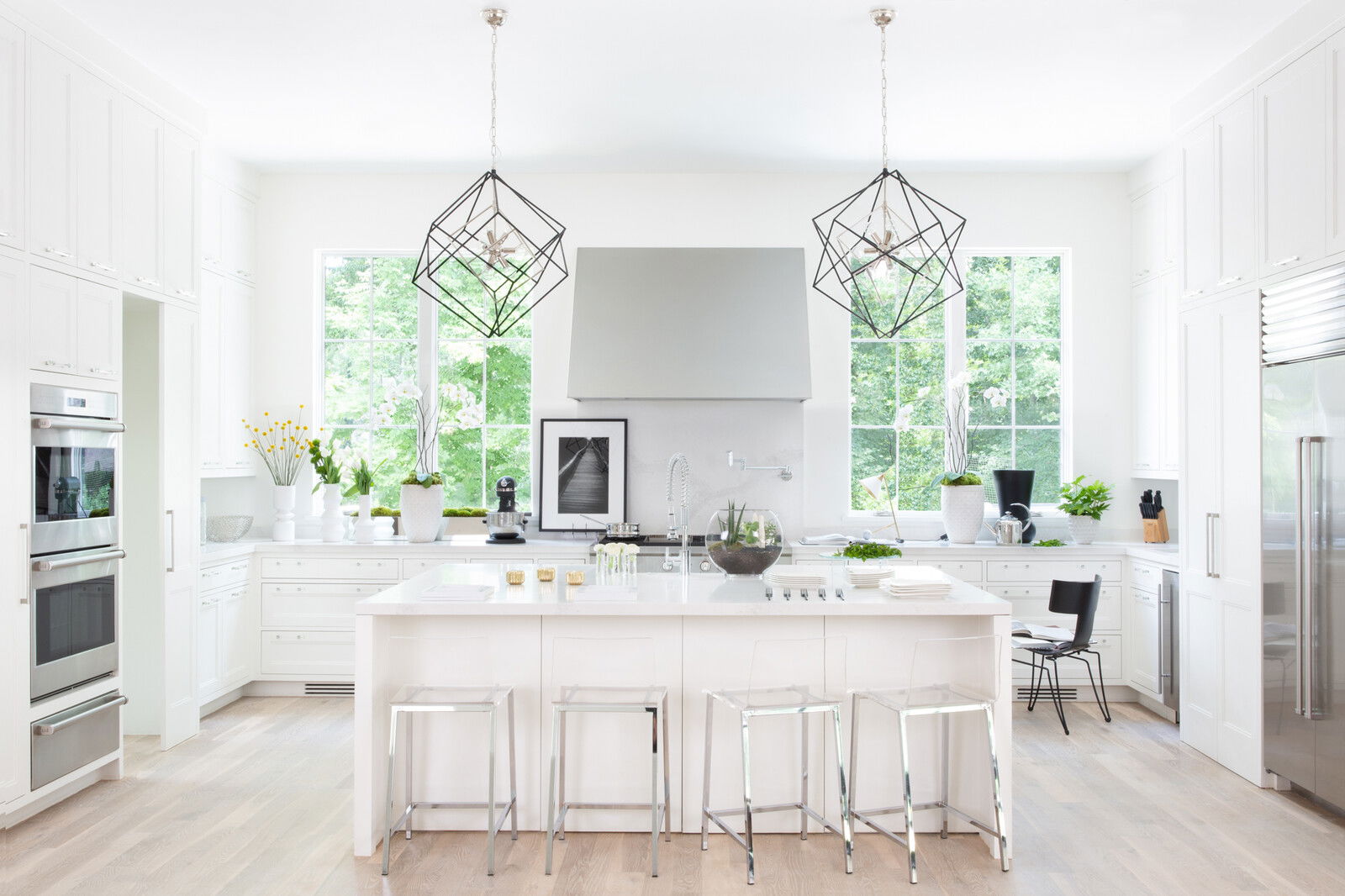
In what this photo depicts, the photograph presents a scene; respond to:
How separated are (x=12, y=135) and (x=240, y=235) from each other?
2.28 meters

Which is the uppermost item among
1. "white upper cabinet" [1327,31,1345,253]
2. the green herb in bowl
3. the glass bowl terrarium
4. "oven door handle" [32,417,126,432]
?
"white upper cabinet" [1327,31,1345,253]

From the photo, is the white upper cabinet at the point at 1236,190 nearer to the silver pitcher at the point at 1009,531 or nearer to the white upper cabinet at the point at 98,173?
the silver pitcher at the point at 1009,531

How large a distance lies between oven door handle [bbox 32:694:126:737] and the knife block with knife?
17.3ft

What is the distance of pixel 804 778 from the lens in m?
3.30

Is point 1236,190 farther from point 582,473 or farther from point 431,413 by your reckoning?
point 431,413

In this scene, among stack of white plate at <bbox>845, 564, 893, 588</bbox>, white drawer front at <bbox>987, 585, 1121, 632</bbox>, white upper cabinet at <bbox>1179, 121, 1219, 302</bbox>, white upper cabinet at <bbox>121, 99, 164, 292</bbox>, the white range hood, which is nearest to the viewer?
stack of white plate at <bbox>845, 564, 893, 588</bbox>

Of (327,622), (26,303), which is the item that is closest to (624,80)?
(26,303)

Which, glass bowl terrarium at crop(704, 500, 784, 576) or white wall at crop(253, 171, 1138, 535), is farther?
white wall at crop(253, 171, 1138, 535)

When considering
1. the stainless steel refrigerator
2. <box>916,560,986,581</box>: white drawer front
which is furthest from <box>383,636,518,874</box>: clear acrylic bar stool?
the stainless steel refrigerator

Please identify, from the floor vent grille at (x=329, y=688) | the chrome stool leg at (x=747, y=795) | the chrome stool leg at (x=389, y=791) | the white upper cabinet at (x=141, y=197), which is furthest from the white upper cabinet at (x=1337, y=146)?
the floor vent grille at (x=329, y=688)

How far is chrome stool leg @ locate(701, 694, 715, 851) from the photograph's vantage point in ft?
10.5

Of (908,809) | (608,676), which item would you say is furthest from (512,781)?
(908,809)

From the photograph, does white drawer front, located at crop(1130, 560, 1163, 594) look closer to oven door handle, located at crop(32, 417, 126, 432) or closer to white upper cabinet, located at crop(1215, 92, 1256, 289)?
white upper cabinet, located at crop(1215, 92, 1256, 289)

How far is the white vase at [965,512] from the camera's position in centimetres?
549
